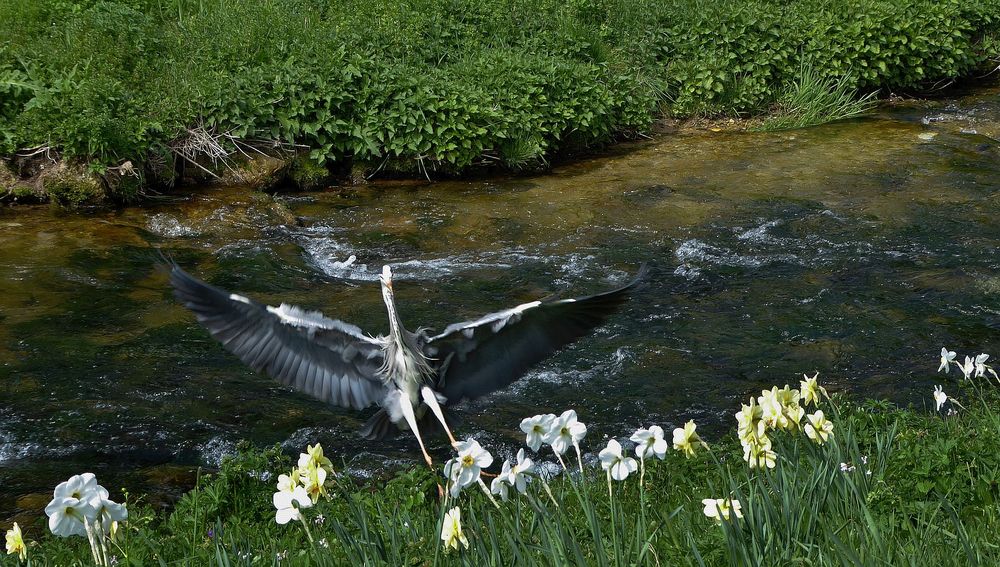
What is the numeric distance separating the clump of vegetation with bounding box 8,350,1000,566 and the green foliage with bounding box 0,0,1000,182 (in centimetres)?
524

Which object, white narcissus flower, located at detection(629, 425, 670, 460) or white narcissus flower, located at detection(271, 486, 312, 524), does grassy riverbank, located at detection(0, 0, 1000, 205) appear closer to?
white narcissus flower, located at detection(271, 486, 312, 524)

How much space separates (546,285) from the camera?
690cm

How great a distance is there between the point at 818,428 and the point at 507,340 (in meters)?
1.85

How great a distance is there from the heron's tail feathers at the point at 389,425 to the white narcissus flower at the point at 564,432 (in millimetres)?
1951

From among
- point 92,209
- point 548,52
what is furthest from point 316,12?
point 92,209

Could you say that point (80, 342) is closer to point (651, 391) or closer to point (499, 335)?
point (499, 335)

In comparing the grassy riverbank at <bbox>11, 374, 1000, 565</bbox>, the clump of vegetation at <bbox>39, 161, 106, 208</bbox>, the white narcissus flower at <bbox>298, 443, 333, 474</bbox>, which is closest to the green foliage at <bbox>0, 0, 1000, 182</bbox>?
the clump of vegetation at <bbox>39, 161, 106, 208</bbox>

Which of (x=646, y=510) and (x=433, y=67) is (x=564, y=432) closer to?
(x=646, y=510)

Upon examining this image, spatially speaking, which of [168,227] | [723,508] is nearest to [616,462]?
[723,508]

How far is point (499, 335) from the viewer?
4523 mm

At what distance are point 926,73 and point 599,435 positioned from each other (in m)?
8.38

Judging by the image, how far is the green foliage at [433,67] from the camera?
28.0 ft

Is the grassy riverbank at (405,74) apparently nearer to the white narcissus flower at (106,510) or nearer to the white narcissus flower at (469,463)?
the white narcissus flower at (106,510)

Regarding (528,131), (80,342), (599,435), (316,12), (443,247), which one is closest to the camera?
(599,435)
